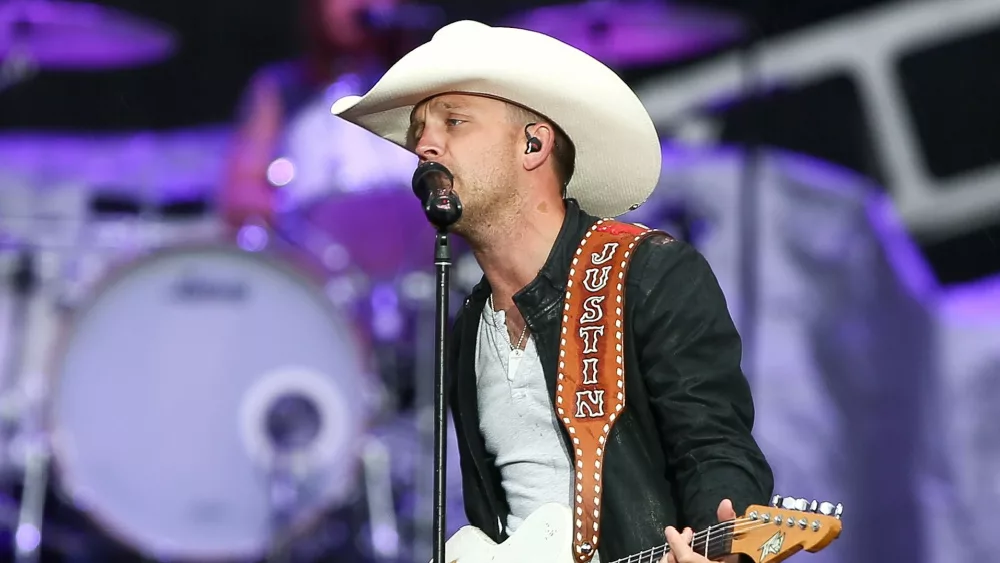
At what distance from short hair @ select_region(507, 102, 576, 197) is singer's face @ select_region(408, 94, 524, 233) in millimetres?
47

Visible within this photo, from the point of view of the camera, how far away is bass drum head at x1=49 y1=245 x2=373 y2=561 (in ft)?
16.9

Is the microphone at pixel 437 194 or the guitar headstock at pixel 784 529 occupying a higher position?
the microphone at pixel 437 194

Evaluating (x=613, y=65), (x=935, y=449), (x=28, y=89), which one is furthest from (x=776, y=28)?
(x=28, y=89)

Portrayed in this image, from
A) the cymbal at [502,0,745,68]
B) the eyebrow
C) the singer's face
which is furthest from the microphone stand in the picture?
the cymbal at [502,0,745,68]

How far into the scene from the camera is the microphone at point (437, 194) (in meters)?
2.26

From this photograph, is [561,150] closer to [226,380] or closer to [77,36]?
[226,380]

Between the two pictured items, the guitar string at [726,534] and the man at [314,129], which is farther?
the man at [314,129]

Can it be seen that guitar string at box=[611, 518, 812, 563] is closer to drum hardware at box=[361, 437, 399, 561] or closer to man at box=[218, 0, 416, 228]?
drum hardware at box=[361, 437, 399, 561]

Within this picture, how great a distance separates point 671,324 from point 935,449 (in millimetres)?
3292

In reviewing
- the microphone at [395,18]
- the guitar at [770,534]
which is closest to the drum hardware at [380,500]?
the microphone at [395,18]

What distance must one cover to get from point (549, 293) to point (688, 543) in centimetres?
58

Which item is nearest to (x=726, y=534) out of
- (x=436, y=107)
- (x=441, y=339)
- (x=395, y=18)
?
(x=441, y=339)

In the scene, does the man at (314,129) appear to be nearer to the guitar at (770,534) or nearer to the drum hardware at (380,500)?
the drum hardware at (380,500)

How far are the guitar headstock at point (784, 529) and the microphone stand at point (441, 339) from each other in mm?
496
